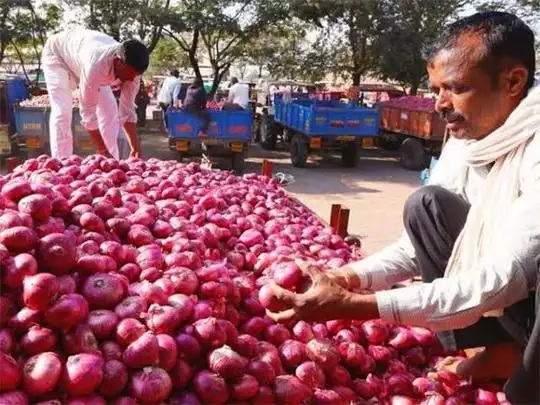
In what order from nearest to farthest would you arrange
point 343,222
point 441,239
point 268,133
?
point 441,239 < point 343,222 < point 268,133

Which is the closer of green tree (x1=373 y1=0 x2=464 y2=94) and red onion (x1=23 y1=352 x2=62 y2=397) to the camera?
red onion (x1=23 y1=352 x2=62 y2=397)

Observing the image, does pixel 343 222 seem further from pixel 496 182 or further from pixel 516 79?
pixel 516 79

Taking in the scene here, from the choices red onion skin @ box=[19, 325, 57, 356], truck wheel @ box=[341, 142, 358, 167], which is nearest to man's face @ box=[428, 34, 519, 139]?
red onion skin @ box=[19, 325, 57, 356]

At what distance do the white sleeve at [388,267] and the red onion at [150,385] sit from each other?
813mm

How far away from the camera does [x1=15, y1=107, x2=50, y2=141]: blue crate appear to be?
8.78m

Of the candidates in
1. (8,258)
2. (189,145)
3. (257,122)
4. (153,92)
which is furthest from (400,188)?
(153,92)

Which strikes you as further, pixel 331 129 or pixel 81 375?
pixel 331 129

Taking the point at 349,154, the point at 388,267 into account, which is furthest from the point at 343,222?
the point at 349,154

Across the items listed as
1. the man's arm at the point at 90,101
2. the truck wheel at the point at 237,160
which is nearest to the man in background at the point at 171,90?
the truck wheel at the point at 237,160

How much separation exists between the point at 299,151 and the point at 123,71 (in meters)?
6.91

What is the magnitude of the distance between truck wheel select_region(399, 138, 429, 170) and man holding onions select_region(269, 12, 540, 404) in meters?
9.82

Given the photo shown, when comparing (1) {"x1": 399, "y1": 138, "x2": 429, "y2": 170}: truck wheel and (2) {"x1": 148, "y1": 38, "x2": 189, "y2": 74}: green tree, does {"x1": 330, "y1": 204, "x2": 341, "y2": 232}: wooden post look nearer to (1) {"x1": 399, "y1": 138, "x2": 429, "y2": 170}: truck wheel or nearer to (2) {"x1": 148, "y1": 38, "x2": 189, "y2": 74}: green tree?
(1) {"x1": 399, "y1": 138, "x2": 429, "y2": 170}: truck wheel

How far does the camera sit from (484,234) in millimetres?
1761

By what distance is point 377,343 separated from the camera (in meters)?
2.13
